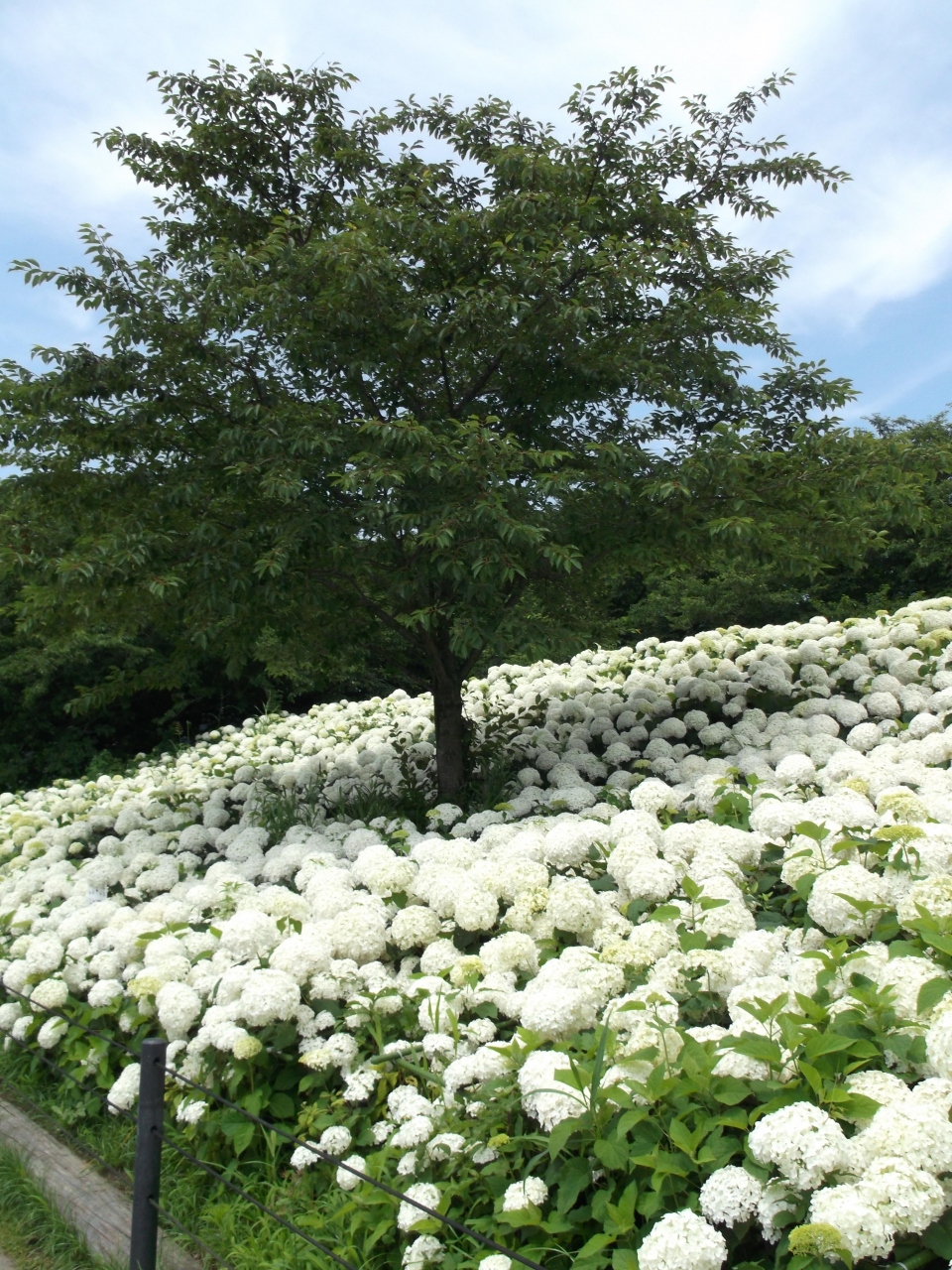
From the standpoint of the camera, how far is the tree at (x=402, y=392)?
5.33 meters

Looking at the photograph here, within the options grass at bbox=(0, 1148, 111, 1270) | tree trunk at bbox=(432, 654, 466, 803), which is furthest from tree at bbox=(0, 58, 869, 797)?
grass at bbox=(0, 1148, 111, 1270)

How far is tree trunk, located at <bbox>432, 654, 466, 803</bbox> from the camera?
672 cm

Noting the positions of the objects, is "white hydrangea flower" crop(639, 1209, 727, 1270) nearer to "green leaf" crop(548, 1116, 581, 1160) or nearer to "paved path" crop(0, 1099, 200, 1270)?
"green leaf" crop(548, 1116, 581, 1160)

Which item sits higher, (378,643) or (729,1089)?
(378,643)

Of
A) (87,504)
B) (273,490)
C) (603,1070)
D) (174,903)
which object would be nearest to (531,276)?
(273,490)

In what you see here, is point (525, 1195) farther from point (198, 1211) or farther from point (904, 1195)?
point (198, 1211)

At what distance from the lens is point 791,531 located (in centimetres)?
613

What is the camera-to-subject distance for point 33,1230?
3156 millimetres

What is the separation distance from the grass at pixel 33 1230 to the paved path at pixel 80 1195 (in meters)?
0.03

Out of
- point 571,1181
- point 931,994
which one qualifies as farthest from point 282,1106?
point 931,994

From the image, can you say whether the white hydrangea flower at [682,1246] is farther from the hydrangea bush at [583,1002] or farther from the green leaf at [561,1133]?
the green leaf at [561,1133]

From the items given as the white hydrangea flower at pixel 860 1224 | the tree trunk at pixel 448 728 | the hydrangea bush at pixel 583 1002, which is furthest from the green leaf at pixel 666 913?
the tree trunk at pixel 448 728

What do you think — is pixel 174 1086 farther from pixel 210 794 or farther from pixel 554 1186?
pixel 210 794

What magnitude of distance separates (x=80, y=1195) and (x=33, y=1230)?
17cm
